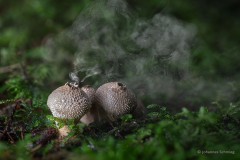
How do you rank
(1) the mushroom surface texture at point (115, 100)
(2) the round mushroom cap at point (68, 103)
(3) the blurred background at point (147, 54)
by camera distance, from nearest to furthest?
(2) the round mushroom cap at point (68, 103), (1) the mushroom surface texture at point (115, 100), (3) the blurred background at point (147, 54)

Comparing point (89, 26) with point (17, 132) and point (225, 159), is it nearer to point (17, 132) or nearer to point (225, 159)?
point (17, 132)

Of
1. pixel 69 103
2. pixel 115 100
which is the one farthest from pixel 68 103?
pixel 115 100

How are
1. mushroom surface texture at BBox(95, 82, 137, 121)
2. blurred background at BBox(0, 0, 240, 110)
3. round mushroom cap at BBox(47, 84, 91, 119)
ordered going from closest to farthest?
round mushroom cap at BBox(47, 84, 91, 119) → mushroom surface texture at BBox(95, 82, 137, 121) → blurred background at BBox(0, 0, 240, 110)

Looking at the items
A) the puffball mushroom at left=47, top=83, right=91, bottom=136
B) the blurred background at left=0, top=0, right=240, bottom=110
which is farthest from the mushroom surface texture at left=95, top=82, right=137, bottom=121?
the blurred background at left=0, top=0, right=240, bottom=110

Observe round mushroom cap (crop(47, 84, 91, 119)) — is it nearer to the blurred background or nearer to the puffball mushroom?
the puffball mushroom

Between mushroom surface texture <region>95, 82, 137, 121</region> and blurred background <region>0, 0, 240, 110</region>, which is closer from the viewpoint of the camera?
mushroom surface texture <region>95, 82, 137, 121</region>

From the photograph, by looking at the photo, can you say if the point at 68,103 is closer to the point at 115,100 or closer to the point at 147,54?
the point at 115,100

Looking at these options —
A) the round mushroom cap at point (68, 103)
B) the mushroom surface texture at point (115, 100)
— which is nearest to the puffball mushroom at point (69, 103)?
the round mushroom cap at point (68, 103)

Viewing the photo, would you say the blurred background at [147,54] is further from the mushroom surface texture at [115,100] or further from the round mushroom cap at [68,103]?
the round mushroom cap at [68,103]
